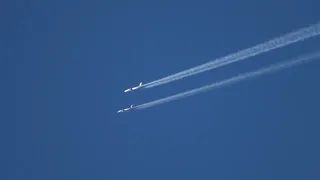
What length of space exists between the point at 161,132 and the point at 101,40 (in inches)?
72.6

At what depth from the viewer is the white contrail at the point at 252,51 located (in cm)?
916

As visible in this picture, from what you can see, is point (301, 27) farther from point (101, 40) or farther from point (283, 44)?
point (101, 40)

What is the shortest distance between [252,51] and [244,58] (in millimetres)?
206

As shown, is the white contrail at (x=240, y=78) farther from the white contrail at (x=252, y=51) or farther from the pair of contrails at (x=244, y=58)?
the white contrail at (x=252, y=51)

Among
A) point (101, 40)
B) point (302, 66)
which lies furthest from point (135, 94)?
point (302, 66)

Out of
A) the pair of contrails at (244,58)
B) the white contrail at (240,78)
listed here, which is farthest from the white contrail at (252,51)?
the white contrail at (240,78)

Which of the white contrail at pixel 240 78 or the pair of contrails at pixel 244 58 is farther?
the white contrail at pixel 240 78

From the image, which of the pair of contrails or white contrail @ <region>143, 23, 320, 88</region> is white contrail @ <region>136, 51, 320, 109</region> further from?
white contrail @ <region>143, 23, 320, 88</region>

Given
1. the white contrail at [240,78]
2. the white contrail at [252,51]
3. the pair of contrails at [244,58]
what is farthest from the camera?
the white contrail at [240,78]

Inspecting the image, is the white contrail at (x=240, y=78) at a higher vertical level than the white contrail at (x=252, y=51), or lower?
lower

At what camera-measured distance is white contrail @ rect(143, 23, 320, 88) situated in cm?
916

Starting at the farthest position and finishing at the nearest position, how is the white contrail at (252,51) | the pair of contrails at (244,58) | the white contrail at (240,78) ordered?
1. the white contrail at (240,78)
2. the pair of contrails at (244,58)
3. the white contrail at (252,51)

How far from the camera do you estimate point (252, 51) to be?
9984mm

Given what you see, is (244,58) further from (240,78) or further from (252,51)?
(240,78)
